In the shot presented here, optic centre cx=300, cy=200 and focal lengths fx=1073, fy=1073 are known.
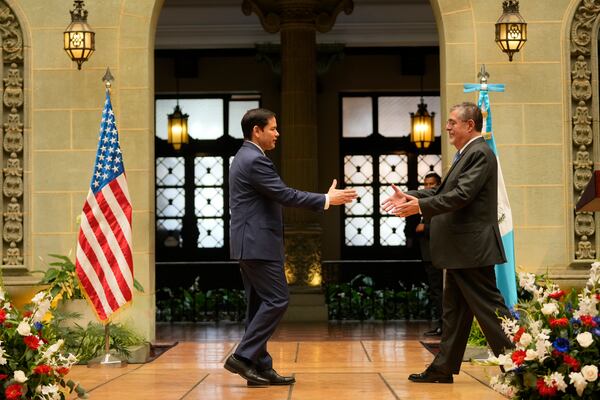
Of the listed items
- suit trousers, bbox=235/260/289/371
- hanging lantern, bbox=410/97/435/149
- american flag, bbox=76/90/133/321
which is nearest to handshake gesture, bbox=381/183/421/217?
suit trousers, bbox=235/260/289/371

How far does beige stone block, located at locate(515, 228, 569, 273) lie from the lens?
36.8ft

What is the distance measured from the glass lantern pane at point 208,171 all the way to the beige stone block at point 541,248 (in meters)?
10.5

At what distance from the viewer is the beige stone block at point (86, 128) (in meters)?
11.4

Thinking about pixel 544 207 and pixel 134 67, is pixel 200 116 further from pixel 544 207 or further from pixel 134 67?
pixel 544 207

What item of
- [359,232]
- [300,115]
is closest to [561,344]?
[300,115]

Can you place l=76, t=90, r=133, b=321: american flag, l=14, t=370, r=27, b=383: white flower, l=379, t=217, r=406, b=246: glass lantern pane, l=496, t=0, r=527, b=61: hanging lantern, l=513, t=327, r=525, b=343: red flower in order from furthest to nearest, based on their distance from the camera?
l=379, t=217, r=406, b=246: glass lantern pane < l=496, t=0, r=527, b=61: hanging lantern < l=76, t=90, r=133, b=321: american flag < l=513, t=327, r=525, b=343: red flower < l=14, t=370, r=27, b=383: white flower

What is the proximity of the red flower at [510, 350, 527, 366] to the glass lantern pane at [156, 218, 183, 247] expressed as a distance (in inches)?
599

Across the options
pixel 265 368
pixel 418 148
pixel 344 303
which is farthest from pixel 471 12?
pixel 418 148

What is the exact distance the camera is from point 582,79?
11336 millimetres

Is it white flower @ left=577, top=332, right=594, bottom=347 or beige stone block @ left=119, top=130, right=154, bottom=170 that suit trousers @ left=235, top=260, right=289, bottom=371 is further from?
beige stone block @ left=119, top=130, right=154, bottom=170

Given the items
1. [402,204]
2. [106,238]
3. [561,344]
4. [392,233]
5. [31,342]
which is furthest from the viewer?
[392,233]

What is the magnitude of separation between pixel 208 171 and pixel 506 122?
1053 cm

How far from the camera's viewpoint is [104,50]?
11.4m

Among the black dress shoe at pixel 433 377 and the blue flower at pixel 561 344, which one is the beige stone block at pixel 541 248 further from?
the blue flower at pixel 561 344
